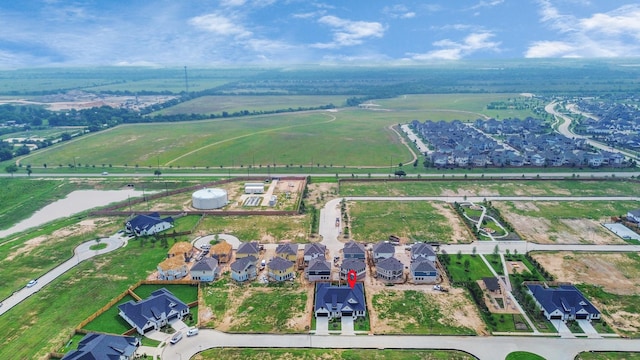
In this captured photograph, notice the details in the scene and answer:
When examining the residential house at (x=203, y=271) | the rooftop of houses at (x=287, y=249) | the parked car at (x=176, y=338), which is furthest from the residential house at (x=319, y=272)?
the parked car at (x=176, y=338)

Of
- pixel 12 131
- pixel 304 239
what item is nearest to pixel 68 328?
pixel 304 239

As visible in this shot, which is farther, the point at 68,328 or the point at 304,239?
the point at 304,239

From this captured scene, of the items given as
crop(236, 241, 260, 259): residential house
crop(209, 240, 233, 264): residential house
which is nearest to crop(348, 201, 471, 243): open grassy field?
crop(236, 241, 260, 259): residential house

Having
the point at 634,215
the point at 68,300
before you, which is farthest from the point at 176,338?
the point at 634,215

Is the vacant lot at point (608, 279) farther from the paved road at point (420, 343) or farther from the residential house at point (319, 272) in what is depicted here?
the residential house at point (319, 272)

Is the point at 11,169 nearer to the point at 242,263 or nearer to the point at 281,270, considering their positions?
the point at 242,263

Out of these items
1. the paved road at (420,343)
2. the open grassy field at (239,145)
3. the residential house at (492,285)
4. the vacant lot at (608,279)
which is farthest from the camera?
the open grassy field at (239,145)

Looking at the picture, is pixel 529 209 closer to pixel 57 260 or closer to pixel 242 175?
pixel 242 175
